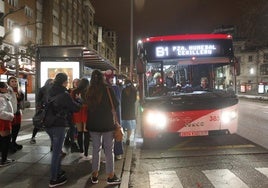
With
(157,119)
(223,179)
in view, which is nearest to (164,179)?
(223,179)

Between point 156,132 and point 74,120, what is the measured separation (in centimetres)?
225

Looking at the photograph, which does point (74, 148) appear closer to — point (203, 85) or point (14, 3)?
point (203, 85)

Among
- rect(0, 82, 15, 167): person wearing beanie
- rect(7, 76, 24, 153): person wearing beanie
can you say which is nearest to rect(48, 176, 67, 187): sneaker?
rect(0, 82, 15, 167): person wearing beanie

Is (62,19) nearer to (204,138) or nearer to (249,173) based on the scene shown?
(204,138)

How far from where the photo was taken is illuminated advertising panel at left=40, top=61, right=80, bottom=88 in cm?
1306

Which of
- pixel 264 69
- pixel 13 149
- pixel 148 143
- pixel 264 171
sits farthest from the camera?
pixel 264 69

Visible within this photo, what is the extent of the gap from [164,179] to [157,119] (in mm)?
2950

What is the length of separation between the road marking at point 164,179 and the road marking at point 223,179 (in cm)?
61

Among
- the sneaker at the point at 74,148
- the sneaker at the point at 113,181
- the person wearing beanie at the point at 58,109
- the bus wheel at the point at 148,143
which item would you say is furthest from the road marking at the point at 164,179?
the bus wheel at the point at 148,143

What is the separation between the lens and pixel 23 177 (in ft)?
22.1

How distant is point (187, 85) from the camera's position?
403 inches

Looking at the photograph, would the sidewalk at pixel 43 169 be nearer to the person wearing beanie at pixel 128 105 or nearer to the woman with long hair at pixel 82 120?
the woman with long hair at pixel 82 120

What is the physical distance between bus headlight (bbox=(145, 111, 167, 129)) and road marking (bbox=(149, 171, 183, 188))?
7.77 ft

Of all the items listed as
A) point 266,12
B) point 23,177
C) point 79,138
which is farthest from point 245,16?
point 23,177
